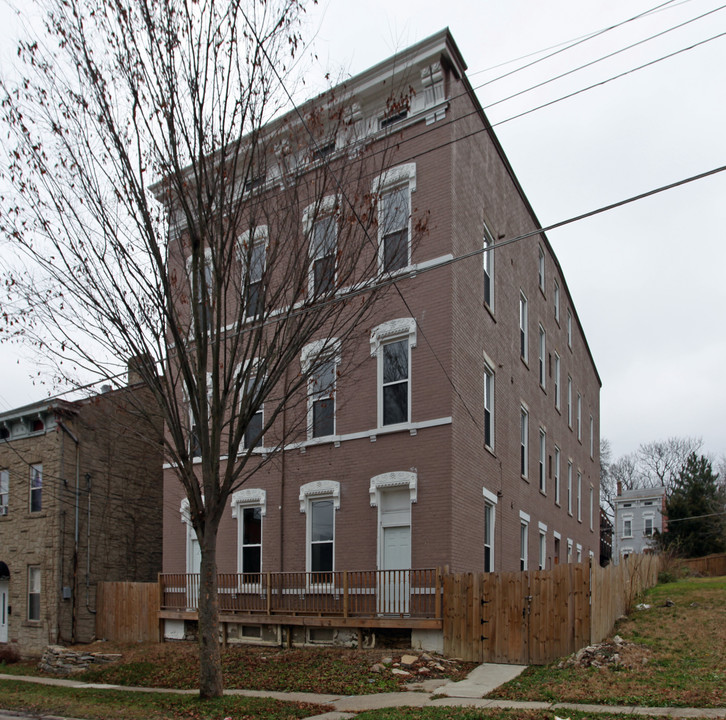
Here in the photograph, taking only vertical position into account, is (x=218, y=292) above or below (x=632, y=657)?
above

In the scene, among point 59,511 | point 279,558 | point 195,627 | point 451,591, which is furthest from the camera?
point 59,511

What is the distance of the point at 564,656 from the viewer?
13789 millimetres

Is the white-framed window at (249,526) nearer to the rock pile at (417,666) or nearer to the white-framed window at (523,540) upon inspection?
the rock pile at (417,666)

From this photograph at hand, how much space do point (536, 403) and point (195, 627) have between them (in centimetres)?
1225

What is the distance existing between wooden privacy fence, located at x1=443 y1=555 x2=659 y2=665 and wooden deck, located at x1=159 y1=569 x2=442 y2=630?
481 mm

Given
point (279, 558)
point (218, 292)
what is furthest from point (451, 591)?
point (218, 292)

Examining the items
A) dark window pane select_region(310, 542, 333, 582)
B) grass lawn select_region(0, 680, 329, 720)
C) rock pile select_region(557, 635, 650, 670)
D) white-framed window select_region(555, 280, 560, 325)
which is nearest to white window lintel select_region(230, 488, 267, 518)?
dark window pane select_region(310, 542, 333, 582)

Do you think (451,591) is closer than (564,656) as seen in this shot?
No

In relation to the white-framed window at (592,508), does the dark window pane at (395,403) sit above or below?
above

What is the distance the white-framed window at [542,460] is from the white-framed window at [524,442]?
1.84 meters

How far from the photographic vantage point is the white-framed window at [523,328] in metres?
23.2

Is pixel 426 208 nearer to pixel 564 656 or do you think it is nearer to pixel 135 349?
pixel 135 349

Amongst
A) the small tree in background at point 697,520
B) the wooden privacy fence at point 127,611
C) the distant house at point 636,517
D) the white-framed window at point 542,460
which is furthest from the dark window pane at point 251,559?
the distant house at point 636,517

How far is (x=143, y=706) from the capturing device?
11.9 meters
